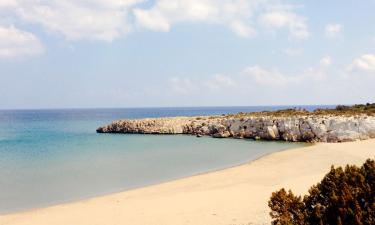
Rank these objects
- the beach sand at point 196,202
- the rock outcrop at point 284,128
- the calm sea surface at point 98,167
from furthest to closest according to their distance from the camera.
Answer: the rock outcrop at point 284,128 < the calm sea surface at point 98,167 < the beach sand at point 196,202

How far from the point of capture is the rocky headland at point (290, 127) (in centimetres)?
4159

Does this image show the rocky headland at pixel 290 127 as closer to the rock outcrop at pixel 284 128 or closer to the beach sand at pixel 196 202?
the rock outcrop at pixel 284 128

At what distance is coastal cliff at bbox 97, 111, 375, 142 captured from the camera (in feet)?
136

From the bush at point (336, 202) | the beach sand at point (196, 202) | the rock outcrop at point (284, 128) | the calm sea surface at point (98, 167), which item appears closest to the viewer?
the bush at point (336, 202)

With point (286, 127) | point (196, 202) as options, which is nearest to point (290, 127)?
point (286, 127)

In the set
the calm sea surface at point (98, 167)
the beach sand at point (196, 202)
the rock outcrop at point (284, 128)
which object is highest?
the rock outcrop at point (284, 128)

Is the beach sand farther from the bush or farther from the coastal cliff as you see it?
the coastal cliff

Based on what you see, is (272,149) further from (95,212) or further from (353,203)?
(353,203)

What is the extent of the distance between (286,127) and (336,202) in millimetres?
37082

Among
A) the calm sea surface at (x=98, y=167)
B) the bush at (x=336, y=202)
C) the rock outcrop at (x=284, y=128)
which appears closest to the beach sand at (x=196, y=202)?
the calm sea surface at (x=98, y=167)

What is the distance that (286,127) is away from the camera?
46156 mm

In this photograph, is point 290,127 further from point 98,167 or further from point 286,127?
point 98,167

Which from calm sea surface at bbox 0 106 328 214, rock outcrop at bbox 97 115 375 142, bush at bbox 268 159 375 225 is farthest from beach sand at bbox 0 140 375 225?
rock outcrop at bbox 97 115 375 142

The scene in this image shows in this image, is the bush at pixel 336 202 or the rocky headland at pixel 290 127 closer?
the bush at pixel 336 202
